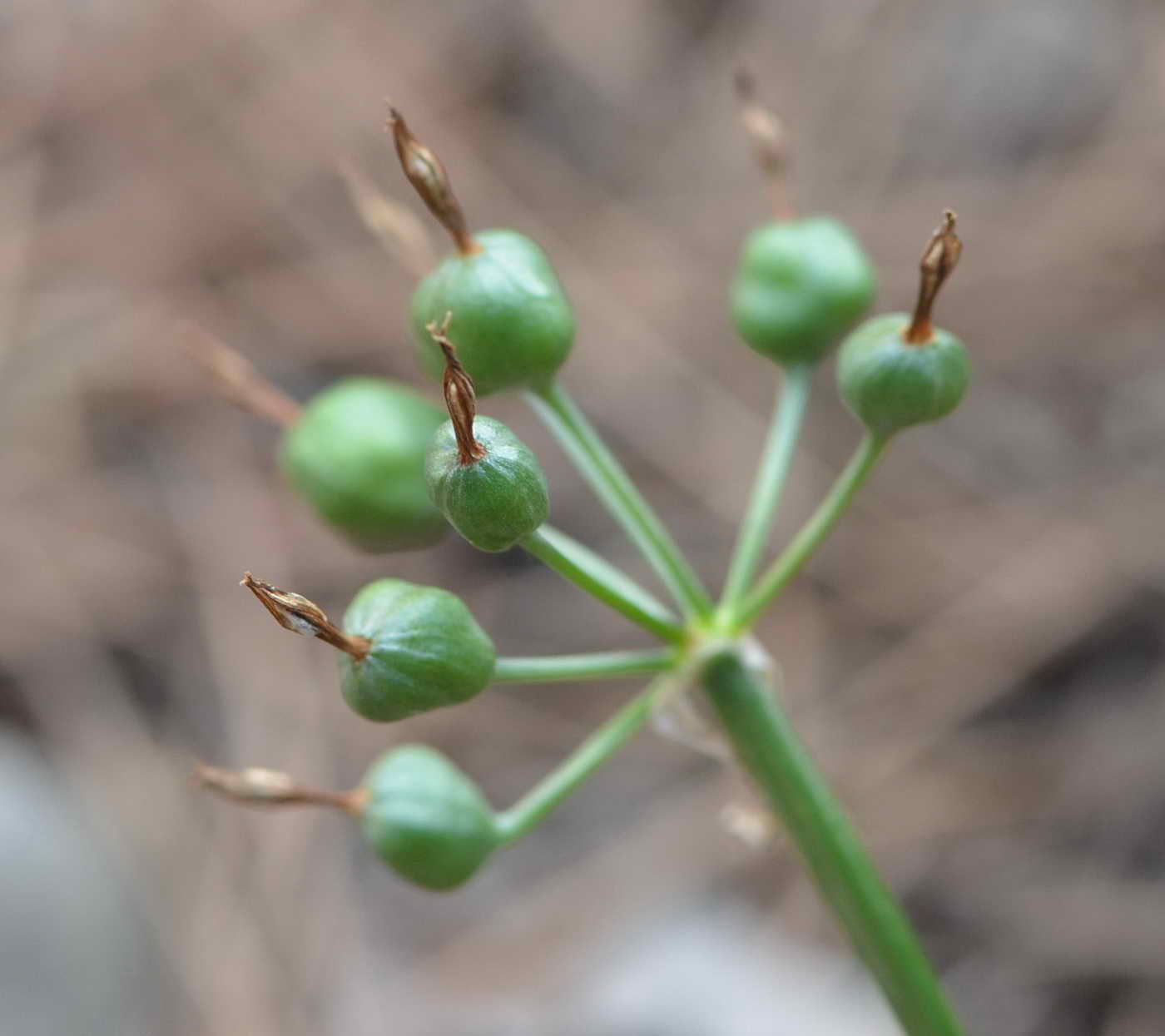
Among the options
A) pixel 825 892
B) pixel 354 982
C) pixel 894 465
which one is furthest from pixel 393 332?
pixel 825 892

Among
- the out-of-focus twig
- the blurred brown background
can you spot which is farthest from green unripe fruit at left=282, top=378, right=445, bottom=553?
the blurred brown background

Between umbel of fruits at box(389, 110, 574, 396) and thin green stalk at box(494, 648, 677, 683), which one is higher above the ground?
umbel of fruits at box(389, 110, 574, 396)

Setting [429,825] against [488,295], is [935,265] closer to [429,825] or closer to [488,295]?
[488,295]

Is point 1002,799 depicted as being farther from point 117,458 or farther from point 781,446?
point 117,458

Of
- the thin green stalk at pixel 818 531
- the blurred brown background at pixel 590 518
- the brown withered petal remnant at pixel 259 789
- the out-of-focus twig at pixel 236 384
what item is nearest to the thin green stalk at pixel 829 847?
the thin green stalk at pixel 818 531

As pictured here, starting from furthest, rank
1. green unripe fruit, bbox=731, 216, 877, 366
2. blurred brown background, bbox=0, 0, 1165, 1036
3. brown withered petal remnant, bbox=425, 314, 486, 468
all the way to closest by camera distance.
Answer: blurred brown background, bbox=0, 0, 1165, 1036 → green unripe fruit, bbox=731, 216, 877, 366 → brown withered petal remnant, bbox=425, 314, 486, 468

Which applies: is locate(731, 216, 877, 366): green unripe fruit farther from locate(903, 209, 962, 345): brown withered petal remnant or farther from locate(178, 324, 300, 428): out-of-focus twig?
locate(178, 324, 300, 428): out-of-focus twig

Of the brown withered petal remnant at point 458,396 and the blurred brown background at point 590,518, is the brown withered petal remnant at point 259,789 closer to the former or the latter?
the brown withered petal remnant at point 458,396
